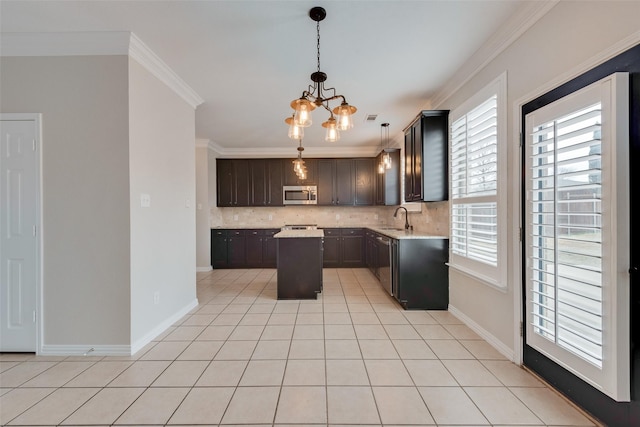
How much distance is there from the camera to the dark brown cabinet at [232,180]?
20.1 feet

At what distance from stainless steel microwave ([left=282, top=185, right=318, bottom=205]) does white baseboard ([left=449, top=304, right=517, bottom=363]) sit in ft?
12.1

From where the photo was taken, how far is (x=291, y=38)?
228 cm

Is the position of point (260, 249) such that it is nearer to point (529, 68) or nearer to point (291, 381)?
point (291, 381)

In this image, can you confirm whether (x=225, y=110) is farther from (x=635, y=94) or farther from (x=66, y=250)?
(x=635, y=94)

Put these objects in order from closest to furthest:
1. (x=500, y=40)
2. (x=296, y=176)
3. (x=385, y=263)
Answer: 1. (x=500, y=40)
2. (x=385, y=263)
3. (x=296, y=176)

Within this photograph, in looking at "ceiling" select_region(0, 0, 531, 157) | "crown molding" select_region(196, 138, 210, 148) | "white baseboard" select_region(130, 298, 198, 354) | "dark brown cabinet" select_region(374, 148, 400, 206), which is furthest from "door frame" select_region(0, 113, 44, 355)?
"dark brown cabinet" select_region(374, 148, 400, 206)

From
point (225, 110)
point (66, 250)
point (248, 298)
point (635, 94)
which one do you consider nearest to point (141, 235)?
point (66, 250)

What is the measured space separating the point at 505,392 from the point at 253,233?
16.4 ft

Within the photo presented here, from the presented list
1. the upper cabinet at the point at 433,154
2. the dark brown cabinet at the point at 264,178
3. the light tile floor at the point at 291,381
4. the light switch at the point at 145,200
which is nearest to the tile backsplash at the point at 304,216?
the dark brown cabinet at the point at 264,178

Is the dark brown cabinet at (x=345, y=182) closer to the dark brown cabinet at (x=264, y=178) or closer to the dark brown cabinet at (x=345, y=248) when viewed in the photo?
the dark brown cabinet at (x=345, y=248)

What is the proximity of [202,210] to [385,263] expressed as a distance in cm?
390

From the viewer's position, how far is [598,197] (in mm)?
1435

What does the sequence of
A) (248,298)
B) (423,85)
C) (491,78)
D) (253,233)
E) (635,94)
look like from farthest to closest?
(253,233)
(248,298)
(423,85)
(491,78)
(635,94)

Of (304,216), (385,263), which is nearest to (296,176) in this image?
(304,216)
